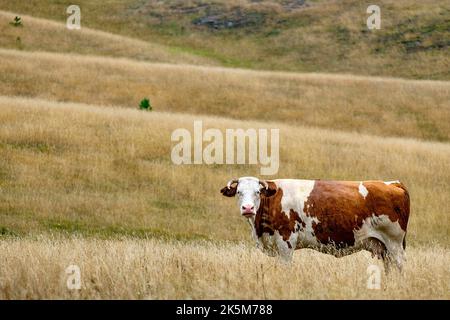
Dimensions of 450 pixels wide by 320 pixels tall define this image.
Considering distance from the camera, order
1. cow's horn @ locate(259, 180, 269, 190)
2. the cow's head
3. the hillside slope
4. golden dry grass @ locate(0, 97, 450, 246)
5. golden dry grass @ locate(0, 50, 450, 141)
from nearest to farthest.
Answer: the cow's head → cow's horn @ locate(259, 180, 269, 190) → golden dry grass @ locate(0, 97, 450, 246) → golden dry grass @ locate(0, 50, 450, 141) → the hillside slope

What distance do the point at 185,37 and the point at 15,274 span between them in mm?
65797

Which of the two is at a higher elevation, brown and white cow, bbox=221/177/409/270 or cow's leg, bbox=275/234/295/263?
brown and white cow, bbox=221/177/409/270

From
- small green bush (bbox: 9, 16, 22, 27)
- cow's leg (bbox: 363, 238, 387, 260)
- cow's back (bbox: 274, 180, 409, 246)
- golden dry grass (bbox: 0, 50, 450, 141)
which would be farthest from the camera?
small green bush (bbox: 9, 16, 22, 27)

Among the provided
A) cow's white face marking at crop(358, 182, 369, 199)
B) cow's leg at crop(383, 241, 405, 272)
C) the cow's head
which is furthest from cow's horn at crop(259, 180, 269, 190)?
cow's leg at crop(383, 241, 405, 272)

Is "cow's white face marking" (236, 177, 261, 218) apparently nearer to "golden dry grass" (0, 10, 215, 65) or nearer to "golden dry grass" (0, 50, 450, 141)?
"golden dry grass" (0, 50, 450, 141)

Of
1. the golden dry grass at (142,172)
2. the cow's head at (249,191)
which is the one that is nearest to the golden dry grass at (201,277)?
the cow's head at (249,191)

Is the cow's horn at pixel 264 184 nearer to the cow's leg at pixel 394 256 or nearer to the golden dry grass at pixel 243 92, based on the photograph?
the cow's leg at pixel 394 256

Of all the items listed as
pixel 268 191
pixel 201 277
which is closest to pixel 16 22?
pixel 268 191

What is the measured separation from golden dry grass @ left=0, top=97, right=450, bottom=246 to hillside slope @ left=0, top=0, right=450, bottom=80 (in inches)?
1323

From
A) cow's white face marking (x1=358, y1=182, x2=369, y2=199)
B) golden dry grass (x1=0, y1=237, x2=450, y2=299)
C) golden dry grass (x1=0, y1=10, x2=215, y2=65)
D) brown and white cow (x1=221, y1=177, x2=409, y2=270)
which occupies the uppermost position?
golden dry grass (x1=0, y1=10, x2=215, y2=65)

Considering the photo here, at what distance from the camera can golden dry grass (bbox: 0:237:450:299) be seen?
31.8ft

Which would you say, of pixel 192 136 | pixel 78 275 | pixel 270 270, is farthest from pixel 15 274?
pixel 192 136

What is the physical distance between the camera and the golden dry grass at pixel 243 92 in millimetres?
42500

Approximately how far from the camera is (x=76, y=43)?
63.7 m
